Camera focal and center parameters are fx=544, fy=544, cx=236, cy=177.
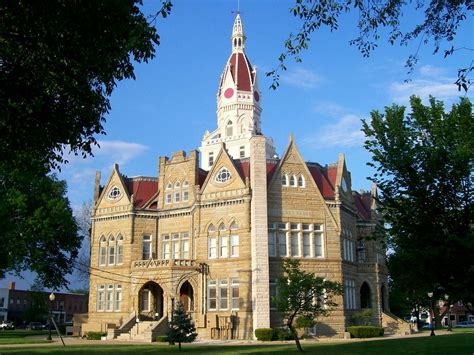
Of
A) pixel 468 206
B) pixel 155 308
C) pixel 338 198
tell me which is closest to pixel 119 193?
pixel 155 308

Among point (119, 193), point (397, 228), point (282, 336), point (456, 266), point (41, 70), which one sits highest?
point (119, 193)

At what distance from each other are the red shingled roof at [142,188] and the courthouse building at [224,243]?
93mm

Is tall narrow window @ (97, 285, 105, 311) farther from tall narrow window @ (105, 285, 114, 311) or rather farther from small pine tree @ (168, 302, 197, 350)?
small pine tree @ (168, 302, 197, 350)

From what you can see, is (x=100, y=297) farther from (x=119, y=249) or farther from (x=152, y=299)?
(x=152, y=299)

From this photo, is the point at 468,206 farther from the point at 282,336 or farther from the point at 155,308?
the point at 155,308

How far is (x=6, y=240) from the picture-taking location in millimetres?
40000

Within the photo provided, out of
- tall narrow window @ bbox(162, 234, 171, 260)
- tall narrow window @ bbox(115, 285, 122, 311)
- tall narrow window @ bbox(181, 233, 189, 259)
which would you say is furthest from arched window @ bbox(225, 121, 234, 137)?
tall narrow window @ bbox(115, 285, 122, 311)

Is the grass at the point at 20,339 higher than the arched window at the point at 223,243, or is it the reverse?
the arched window at the point at 223,243

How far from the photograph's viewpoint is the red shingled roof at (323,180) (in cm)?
4478

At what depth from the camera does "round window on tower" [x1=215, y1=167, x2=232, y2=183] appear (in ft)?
143

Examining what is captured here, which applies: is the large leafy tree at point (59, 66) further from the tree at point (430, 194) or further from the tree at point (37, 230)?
the tree at point (37, 230)

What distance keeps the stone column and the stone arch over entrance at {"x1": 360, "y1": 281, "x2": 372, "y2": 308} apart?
13.2 metres

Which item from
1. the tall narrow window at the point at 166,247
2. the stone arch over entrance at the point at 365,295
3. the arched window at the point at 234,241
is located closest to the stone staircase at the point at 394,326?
the stone arch over entrance at the point at 365,295

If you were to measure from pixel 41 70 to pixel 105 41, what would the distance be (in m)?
1.71
